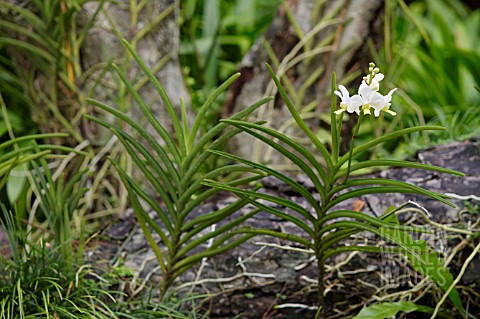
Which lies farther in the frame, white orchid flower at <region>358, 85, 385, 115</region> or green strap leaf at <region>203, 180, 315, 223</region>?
green strap leaf at <region>203, 180, 315, 223</region>

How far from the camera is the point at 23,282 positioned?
123 centimetres

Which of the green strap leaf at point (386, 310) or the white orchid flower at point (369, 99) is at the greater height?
the white orchid flower at point (369, 99)

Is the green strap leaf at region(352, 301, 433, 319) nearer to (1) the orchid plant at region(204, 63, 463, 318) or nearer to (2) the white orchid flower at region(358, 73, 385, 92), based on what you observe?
(1) the orchid plant at region(204, 63, 463, 318)

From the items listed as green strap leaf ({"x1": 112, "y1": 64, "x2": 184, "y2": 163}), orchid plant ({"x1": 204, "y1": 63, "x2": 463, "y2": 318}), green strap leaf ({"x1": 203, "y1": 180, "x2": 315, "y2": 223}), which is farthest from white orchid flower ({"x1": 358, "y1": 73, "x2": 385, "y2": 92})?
green strap leaf ({"x1": 112, "y1": 64, "x2": 184, "y2": 163})

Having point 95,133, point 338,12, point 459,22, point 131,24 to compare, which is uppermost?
point 459,22

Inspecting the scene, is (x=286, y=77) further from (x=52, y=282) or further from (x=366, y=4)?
(x=52, y=282)

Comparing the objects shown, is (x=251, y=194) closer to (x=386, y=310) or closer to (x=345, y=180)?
(x=345, y=180)

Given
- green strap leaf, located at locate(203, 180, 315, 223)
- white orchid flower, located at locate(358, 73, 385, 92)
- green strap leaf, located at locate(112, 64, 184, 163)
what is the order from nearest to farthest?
white orchid flower, located at locate(358, 73, 385, 92) → green strap leaf, located at locate(203, 180, 315, 223) → green strap leaf, located at locate(112, 64, 184, 163)

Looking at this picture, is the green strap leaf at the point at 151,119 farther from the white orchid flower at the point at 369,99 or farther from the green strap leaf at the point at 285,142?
the white orchid flower at the point at 369,99

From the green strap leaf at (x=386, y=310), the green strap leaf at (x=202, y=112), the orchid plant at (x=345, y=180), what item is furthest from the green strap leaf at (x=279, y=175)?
the green strap leaf at (x=386, y=310)

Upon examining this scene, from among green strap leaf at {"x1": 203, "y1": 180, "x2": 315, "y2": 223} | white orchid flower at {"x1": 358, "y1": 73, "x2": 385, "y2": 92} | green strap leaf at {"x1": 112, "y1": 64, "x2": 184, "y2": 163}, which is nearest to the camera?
white orchid flower at {"x1": 358, "y1": 73, "x2": 385, "y2": 92}

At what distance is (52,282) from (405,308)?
0.78 meters

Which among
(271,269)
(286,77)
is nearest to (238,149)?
(286,77)

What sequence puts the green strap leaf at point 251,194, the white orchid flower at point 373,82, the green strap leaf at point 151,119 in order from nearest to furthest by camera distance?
the white orchid flower at point 373,82 < the green strap leaf at point 251,194 < the green strap leaf at point 151,119
